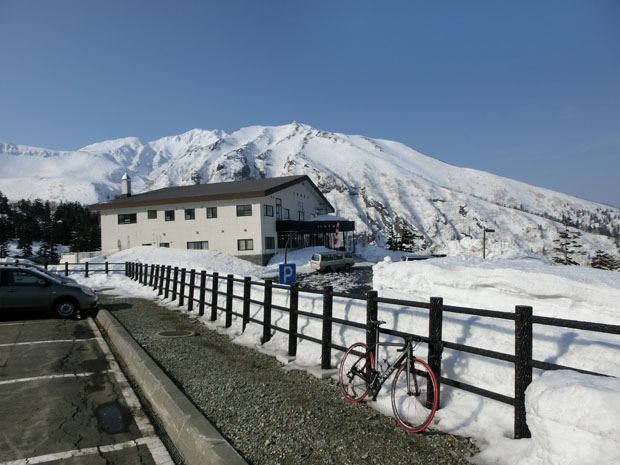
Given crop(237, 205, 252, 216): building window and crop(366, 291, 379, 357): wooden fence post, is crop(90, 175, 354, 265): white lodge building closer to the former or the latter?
crop(237, 205, 252, 216): building window

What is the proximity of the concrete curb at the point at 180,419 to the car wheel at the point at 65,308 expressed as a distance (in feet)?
18.5

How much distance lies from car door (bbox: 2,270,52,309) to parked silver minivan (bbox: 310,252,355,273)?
952 inches

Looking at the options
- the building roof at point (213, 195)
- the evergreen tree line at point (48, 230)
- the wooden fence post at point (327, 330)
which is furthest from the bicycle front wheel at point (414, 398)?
the evergreen tree line at point (48, 230)

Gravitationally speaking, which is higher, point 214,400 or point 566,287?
point 566,287

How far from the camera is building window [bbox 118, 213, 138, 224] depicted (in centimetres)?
4369

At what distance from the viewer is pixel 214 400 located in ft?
16.5

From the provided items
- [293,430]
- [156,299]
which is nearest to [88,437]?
[293,430]

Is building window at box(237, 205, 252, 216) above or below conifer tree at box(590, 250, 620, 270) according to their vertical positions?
above

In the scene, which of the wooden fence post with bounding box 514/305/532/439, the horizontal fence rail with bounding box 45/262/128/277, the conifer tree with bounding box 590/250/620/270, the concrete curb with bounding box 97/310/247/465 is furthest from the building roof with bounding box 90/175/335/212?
the wooden fence post with bounding box 514/305/532/439

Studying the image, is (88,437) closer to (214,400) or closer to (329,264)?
(214,400)

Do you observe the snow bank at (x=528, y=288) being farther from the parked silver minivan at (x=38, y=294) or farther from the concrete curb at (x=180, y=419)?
the parked silver minivan at (x=38, y=294)

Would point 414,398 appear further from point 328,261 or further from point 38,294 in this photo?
point 328,261

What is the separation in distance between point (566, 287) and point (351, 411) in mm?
4193

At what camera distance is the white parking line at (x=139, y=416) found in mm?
3846
